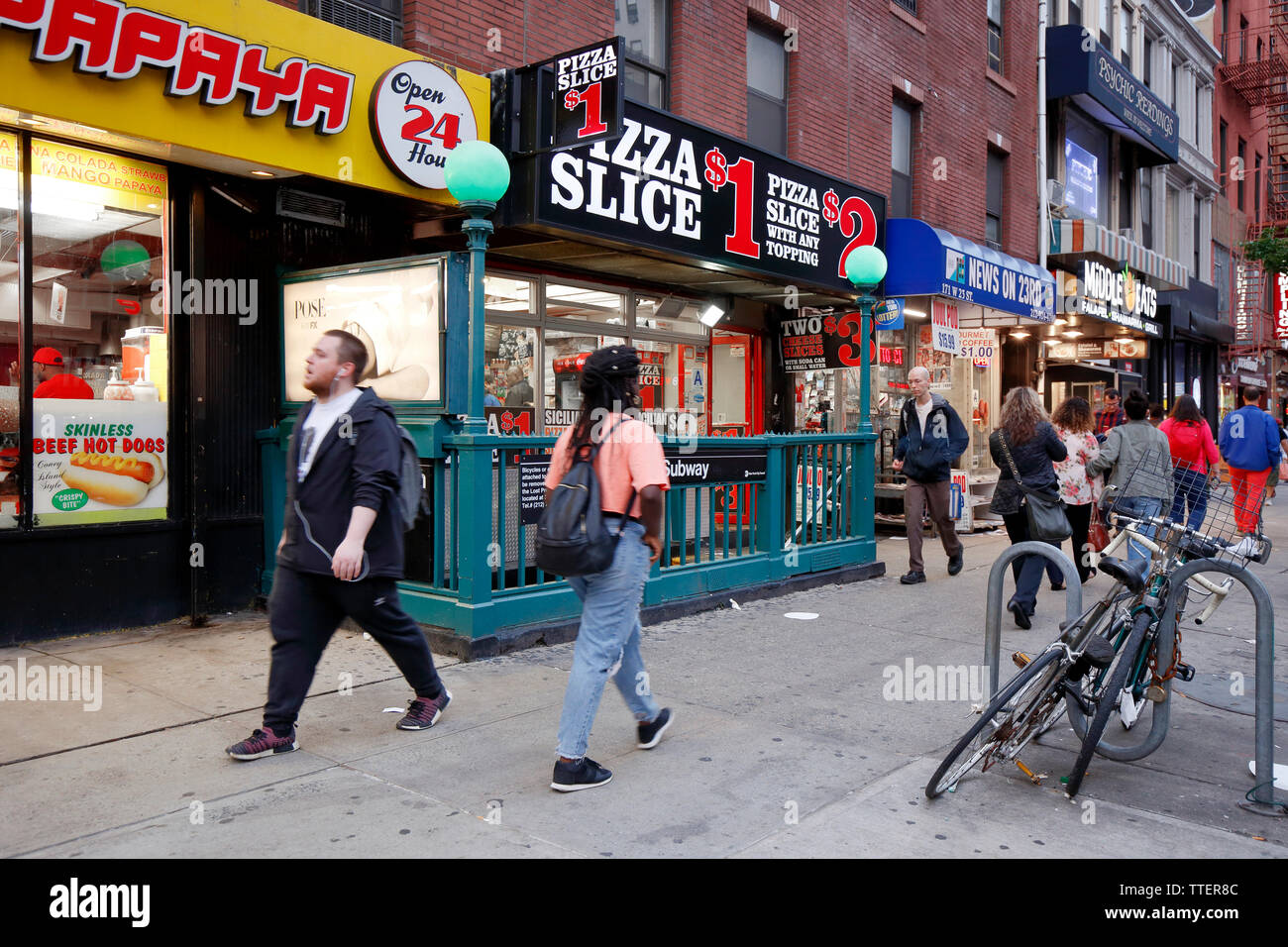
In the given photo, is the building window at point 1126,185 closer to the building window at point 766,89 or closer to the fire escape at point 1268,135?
the fire escape at point 1268,135

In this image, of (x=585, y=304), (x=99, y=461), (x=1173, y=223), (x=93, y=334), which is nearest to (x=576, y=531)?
(x=99, y=461)

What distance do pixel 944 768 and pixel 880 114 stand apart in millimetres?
11062

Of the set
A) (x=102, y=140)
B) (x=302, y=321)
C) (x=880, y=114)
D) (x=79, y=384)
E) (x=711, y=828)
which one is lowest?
(x=711, y=828)

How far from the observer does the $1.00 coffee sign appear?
7.74 meters

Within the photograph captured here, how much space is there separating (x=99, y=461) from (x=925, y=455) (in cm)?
649

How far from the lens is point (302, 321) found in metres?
7.18

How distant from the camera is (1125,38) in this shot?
2088cm

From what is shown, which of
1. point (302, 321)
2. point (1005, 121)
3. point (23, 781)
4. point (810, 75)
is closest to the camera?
point (23, 781)

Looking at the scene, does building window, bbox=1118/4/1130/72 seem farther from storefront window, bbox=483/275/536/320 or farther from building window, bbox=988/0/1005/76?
storefront window, bbox=483/275/536/320

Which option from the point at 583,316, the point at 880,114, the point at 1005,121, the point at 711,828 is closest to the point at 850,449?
the point at 583,316

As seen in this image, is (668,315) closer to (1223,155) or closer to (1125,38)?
(1125,38)

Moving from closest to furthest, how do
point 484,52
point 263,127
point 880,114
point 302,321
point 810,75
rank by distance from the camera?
point 263,127
point 302,321
point 484,52
point 810,75
point 880,114

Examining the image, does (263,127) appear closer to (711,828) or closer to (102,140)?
(102,140)

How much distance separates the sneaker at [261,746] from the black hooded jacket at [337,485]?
74 centimetres
